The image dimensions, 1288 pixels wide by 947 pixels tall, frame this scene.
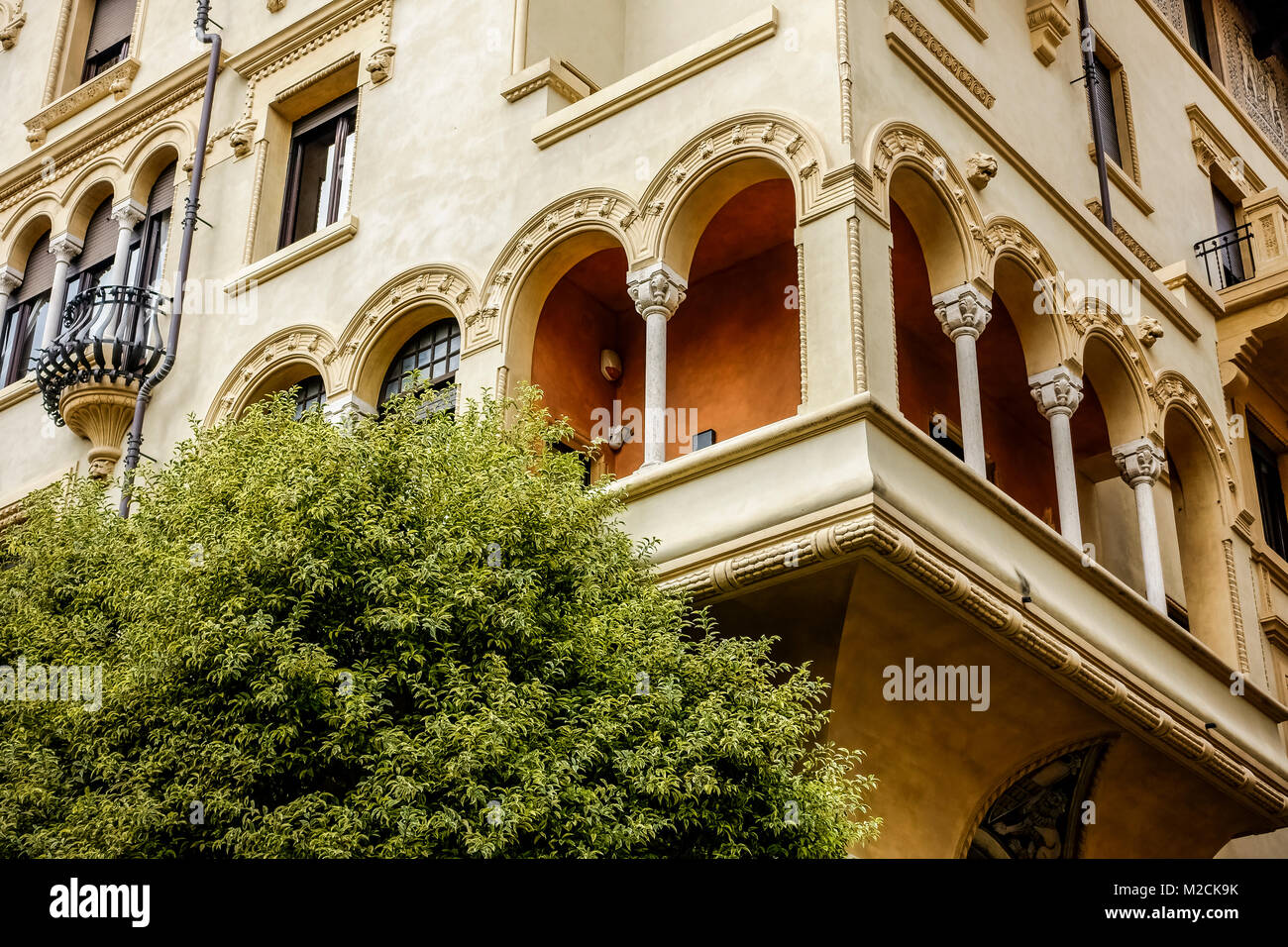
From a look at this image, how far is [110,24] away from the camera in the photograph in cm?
2355

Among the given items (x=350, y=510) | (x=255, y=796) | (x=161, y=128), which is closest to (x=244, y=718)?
(x=255, y=796)

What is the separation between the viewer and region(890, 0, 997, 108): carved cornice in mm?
16062

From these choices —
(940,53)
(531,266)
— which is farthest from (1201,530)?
(531,266)

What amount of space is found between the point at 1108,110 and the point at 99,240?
12.1 meters

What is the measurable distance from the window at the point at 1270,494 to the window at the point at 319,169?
34.9ft

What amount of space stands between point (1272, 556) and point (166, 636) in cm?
1260

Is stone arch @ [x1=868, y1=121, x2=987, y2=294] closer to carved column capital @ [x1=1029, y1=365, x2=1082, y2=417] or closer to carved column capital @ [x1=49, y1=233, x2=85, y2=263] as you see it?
carved column capital @ [x1=1029, y1=365, x2=1082, y2=417]

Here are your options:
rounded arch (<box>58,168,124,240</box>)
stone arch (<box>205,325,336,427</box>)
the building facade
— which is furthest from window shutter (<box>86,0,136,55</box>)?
stone arch (<box>205,325,336,427</box>)

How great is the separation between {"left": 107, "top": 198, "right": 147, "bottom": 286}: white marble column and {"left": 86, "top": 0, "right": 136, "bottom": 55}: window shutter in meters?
3.26

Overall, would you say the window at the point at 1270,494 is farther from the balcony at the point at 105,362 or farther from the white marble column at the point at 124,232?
the white marble column at the point at 124,232

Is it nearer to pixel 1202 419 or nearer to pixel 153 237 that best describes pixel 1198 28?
→ pixel 1202 419

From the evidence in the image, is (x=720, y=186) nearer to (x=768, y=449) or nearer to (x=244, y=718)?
(x=768, y=449)

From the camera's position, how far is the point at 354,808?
10.1 metres

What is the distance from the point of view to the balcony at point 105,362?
18.6m
